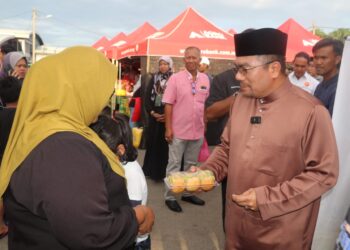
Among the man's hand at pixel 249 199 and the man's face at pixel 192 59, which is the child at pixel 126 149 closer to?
the man's hand at pixel 249 199

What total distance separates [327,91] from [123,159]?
7.32 feet

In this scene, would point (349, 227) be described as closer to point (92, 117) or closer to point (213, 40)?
point (92, 117)

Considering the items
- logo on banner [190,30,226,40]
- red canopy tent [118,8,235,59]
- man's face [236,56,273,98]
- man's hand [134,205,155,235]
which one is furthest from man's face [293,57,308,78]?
man's hand [134,205,155,235]

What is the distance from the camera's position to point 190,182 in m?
2.21

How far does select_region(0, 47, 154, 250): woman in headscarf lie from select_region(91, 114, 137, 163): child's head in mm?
707

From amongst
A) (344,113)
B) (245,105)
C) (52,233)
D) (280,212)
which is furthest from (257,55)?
(52,233)

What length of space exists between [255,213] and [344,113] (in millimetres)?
740

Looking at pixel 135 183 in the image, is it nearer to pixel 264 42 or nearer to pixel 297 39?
pixel 264 42

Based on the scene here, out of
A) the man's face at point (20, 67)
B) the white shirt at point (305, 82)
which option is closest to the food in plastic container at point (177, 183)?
the man's face at point (20, 67)

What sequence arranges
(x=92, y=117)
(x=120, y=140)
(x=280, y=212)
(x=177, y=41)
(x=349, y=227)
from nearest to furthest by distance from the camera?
(x=92, y=117) < (x=349, y=227) < (x=280, y=212) < (x=120, y=140) < (x=177, y=41)

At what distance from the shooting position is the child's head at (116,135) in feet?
7.17

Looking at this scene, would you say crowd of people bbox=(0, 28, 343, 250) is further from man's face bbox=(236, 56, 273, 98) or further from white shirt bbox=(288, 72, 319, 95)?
white shirt bbox=(288, 72, 319, 95)

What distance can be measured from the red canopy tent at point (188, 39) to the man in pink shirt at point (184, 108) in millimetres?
5016

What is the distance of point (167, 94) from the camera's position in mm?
4828
